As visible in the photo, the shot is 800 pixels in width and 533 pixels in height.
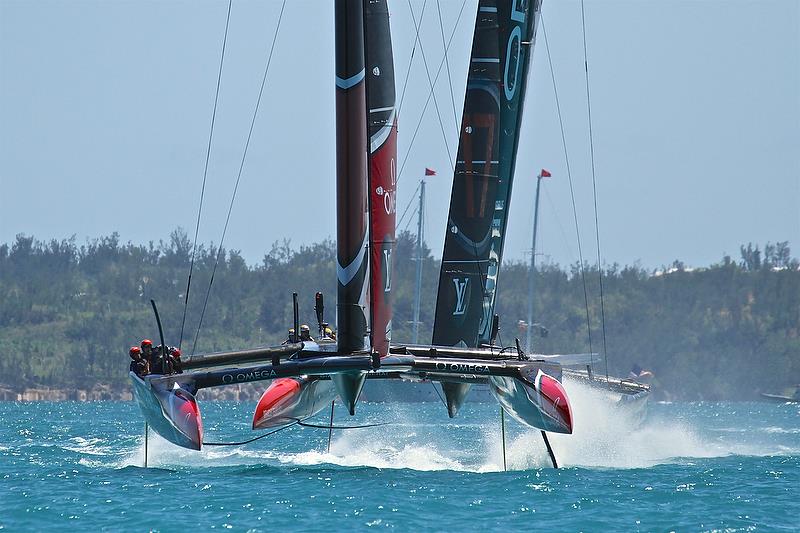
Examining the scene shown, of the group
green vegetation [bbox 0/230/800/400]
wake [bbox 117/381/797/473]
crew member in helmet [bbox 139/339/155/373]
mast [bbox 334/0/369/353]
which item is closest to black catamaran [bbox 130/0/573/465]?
mast [bbox 334/0/369/353]

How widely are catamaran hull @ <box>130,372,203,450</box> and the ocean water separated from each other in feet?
1.93

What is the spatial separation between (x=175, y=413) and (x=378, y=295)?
2.65 meters

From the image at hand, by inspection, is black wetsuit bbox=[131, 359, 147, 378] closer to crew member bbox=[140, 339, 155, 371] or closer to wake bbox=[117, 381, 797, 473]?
crew member bbox=[140, 339, 155, 371]

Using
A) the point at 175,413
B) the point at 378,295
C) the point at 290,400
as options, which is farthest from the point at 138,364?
the point at 378,295

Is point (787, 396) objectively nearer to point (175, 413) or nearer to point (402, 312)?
A: point (402, 312)

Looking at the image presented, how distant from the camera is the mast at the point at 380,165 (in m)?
15.7

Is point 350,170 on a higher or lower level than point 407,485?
higher

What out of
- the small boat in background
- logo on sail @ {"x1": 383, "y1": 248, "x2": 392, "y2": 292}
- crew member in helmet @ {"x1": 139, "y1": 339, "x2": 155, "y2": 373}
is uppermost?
logo on sail @ {"x1": 383, "y1": 248, "x2": 392, "y2": 292}

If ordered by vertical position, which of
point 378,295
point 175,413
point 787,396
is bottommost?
point 787,396

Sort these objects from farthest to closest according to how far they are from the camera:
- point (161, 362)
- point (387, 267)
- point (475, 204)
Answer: point (475, 204) → point (161, 362) → point (387, 267)

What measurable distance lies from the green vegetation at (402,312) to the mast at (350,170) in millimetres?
69586

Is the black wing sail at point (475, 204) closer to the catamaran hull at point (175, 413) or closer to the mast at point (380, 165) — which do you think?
the mast at point (380, 165)

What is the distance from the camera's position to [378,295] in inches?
619

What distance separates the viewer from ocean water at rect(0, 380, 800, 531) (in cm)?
1341
